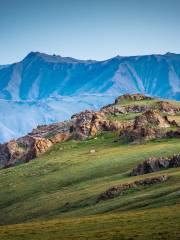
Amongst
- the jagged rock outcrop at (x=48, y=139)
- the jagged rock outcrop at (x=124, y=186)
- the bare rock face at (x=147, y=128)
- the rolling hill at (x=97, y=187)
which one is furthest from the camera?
the jagged rock outcrop at (x=48, y=139)

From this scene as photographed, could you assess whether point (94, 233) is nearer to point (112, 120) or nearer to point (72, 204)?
point (72, 204)

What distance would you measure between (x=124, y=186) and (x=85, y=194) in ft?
28.3

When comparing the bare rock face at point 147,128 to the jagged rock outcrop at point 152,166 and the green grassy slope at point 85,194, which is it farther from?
the jagged rock outcrop at point 152,166

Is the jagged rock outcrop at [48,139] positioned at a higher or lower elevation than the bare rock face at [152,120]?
lower

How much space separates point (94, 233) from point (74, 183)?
63237 millimetres

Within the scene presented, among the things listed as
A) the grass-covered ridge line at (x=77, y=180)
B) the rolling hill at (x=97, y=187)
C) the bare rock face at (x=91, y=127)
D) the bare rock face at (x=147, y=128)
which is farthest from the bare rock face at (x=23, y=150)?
the bare rock face at (x=147, y=128)

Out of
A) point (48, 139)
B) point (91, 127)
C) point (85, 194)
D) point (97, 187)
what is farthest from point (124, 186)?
point (91, 127)

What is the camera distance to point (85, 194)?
101 meters

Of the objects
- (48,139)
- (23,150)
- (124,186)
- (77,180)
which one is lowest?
(77,180)

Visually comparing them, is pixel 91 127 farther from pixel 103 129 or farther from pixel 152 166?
pixel 152 166

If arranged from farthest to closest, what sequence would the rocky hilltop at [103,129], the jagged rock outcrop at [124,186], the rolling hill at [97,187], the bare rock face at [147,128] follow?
the rocky hilltop at [103,129] → the bare rock face at [147,128] → the jagged rock outcrop at [124,186] → the rolling hill at [97,187]

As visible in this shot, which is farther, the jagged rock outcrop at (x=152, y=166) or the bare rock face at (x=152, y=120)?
the bare rock face at (x=152, y=120)

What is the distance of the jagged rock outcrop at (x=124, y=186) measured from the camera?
91319 millimetres

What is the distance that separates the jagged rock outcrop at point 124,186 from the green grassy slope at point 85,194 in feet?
5.41
